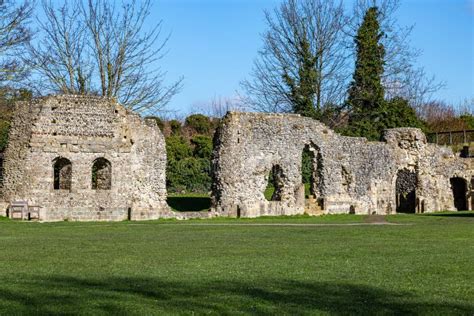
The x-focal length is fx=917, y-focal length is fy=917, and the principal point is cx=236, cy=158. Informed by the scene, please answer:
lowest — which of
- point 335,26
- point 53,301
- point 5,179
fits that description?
point 53,301

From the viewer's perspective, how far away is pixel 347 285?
12.4 meters

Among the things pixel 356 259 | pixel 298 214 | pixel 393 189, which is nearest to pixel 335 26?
pixel 393 189

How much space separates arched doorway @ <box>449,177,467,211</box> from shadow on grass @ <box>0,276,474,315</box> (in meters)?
32.8

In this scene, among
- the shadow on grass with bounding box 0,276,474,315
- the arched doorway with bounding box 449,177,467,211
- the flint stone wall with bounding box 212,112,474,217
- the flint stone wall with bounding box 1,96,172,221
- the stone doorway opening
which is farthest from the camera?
the arched doorway with bounding box 449,177,467,211

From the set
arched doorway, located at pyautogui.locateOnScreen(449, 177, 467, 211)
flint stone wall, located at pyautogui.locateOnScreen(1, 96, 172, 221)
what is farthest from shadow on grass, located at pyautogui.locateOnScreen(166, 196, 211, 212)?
arched doorway, located at pyautogui.locateOnScreen(449, 177, 467, 211)

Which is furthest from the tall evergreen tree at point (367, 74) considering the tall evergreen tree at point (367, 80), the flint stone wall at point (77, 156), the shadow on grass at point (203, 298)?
the shadow on grass at point (203, 298)

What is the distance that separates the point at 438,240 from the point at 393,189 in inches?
788

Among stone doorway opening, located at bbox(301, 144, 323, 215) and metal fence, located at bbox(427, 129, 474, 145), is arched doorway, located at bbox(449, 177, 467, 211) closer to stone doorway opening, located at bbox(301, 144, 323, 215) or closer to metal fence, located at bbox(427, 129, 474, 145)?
metal fence, located at bbox(427, 129, 474, 145)

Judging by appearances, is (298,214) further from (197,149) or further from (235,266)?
(235,266)

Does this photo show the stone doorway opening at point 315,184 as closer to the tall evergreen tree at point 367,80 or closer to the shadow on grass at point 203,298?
the tall evergreen tree at point 367,80

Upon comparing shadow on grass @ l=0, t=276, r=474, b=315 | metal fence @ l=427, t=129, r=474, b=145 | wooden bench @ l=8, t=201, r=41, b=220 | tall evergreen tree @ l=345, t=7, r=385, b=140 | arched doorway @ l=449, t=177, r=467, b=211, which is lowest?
shadow on grass @ l=0, t=276, r=474, b=315

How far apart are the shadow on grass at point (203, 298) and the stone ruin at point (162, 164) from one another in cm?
1959

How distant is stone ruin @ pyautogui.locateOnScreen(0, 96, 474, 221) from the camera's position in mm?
32219

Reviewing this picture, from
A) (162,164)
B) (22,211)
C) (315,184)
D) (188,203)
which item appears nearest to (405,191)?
(315,184)
